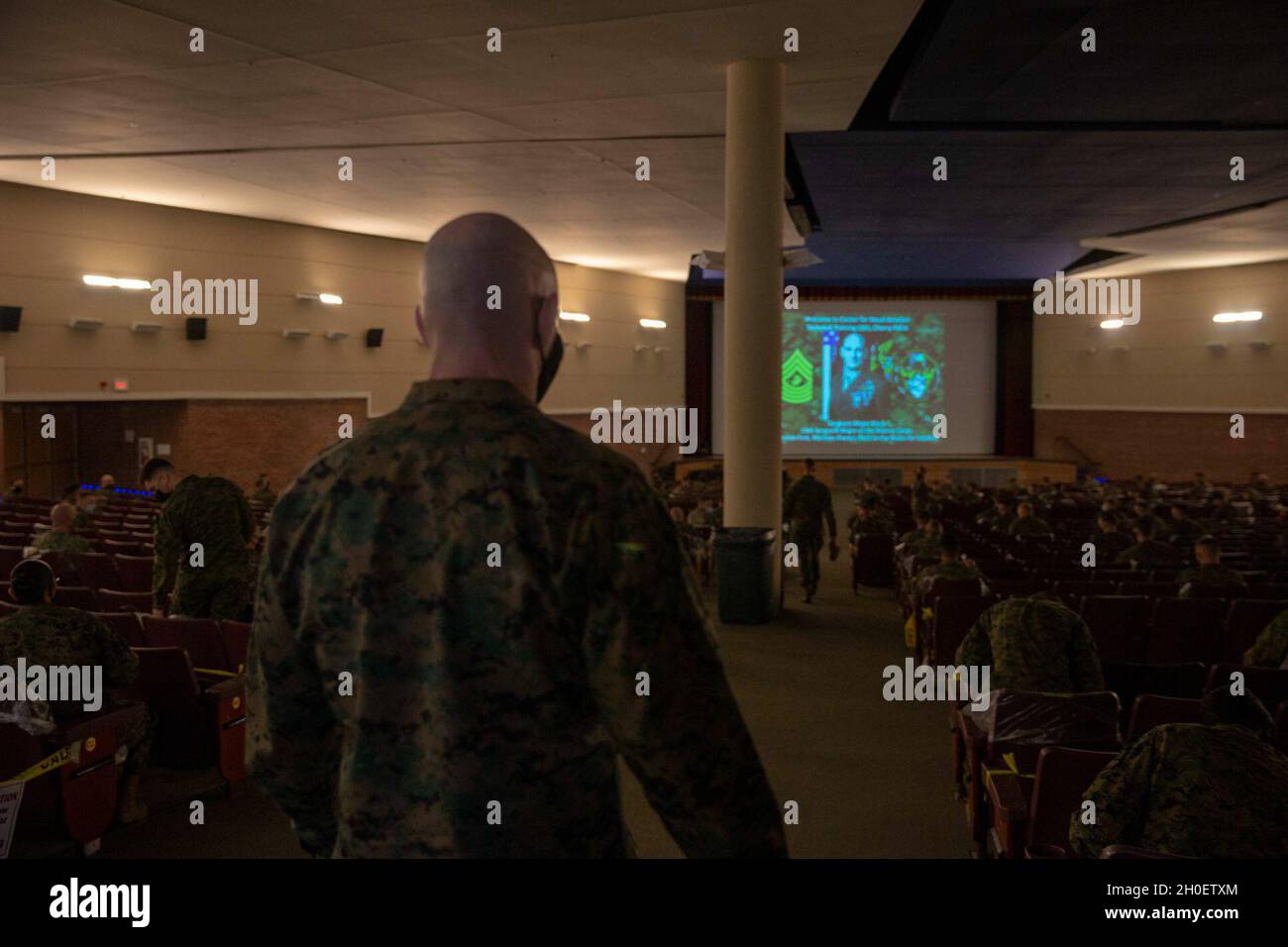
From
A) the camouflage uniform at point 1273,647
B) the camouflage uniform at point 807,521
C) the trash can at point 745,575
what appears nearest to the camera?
the camouflage uniform at point 1273,647

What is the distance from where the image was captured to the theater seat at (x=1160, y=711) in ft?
14.6

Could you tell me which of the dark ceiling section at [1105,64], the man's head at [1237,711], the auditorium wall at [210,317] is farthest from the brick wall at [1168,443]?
the man's head at [1237,711]

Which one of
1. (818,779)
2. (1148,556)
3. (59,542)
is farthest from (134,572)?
(1148,556)

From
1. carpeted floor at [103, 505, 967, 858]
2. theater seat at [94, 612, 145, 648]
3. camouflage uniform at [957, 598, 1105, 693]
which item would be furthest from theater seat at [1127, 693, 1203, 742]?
theater seat at [94, 612, 145, 648]

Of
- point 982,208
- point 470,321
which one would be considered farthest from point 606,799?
point 982,208

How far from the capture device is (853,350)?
3002cm

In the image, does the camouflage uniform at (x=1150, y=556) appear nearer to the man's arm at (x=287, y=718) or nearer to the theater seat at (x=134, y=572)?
the theater seat at (x=134, y=572)

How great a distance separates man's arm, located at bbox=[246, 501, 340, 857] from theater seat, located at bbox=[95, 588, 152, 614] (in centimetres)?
668

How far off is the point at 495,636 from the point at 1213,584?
327 inches

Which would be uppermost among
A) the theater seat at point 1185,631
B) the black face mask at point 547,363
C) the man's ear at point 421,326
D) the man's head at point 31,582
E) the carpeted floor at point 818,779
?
the man's ear at point 421,326

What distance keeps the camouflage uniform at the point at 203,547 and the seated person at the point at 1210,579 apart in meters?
7.15

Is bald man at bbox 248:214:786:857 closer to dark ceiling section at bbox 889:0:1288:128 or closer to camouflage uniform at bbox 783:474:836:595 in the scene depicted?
dark ceiling section at bbox 889:0:1288:128

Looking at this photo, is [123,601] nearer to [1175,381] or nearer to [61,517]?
[61,517]

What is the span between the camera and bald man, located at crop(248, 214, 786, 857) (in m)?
1.43
